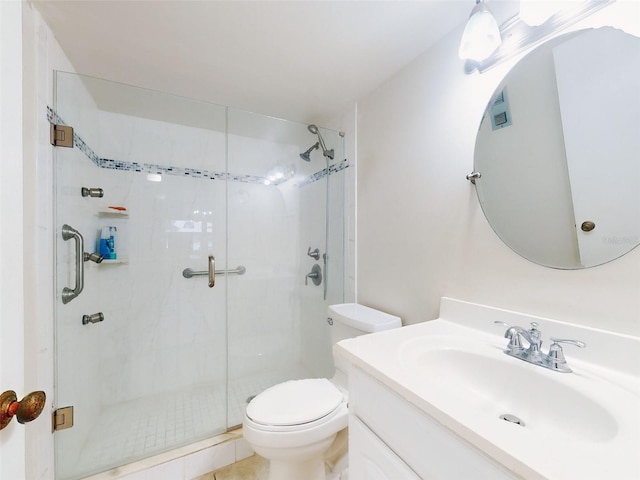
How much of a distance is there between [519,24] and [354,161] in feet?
3.34

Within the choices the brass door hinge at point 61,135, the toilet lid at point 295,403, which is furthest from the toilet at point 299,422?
the brass door hinge at point 61,135

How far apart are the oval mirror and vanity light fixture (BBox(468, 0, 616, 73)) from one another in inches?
1.6

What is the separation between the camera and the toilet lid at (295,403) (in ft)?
3.56

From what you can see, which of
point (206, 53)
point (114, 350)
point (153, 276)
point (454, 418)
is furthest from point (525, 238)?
point (114, 350)

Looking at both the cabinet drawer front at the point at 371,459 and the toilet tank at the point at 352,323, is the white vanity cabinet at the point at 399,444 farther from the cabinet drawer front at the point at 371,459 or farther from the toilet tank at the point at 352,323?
the toilet tank at the point at 352,323

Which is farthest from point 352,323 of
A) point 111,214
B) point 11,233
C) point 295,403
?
point 111,214

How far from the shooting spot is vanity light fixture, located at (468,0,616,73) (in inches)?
31.4

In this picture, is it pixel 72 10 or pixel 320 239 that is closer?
pixel 72 10

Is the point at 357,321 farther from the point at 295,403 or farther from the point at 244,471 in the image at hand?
the point at 244,471

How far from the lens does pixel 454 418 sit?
51cm

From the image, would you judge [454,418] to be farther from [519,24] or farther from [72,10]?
[72,10]

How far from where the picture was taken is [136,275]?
1.93 metres

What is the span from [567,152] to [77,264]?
2.09 m

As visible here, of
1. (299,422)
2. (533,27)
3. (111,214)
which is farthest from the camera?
(111,214)
